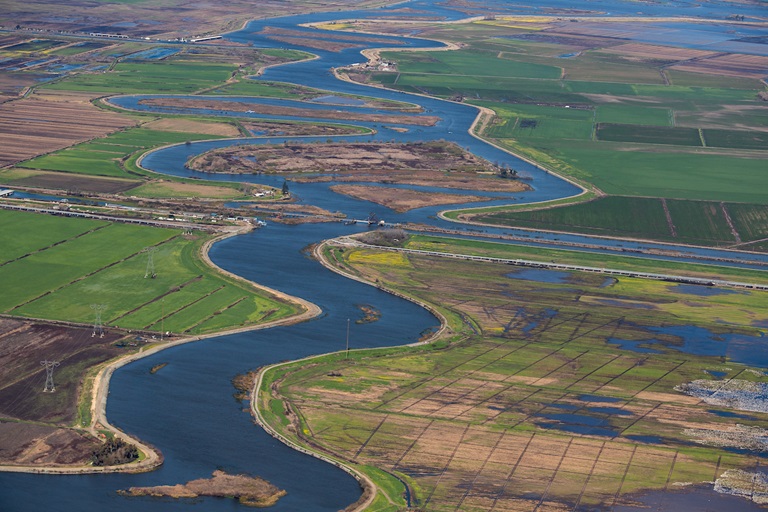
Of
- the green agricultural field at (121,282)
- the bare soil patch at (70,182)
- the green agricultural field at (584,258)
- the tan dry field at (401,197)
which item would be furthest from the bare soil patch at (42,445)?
the tan dry field at (401,197)

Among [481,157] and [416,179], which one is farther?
[481,157]

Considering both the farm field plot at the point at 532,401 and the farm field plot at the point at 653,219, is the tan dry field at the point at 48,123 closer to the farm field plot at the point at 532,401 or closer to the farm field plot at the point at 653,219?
the farm field plot at the point at 653,219

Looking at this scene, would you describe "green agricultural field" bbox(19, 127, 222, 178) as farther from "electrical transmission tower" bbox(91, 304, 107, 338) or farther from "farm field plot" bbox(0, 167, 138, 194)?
"electrical transmission tower" bbox(91, 304, 107, 338)

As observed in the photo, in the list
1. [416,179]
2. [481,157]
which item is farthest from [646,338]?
[481,157]

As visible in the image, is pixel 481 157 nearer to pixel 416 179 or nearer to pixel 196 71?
pixel 416 179

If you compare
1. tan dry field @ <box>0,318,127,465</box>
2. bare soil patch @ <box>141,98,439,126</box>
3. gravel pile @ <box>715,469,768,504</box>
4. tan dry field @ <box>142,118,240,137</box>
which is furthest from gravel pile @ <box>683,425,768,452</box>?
bare soil patch @ <box>141,98,439,126</box>

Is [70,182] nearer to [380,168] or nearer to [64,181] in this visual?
[64,181]
